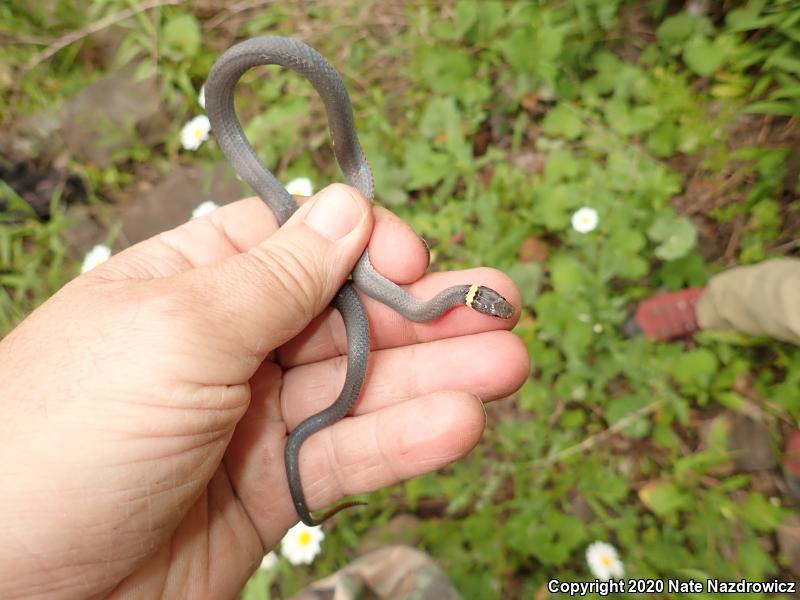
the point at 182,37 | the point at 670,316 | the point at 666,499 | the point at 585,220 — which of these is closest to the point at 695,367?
the point at 670,316

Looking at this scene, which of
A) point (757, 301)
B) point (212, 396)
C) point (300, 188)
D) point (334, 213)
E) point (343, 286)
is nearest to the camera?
point (212, 396)

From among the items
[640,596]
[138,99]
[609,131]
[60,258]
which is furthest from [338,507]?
[138,99]

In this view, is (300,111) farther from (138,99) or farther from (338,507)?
(338,507)

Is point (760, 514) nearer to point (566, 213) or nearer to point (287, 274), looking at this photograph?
point (566, 213)

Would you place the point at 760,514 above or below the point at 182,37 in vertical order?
below

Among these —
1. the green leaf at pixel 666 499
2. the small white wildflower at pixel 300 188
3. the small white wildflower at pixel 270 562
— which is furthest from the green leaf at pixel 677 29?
the small white wildflower at pixel 270 562

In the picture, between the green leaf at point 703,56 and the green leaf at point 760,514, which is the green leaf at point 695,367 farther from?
the green leaf at point 703,56
